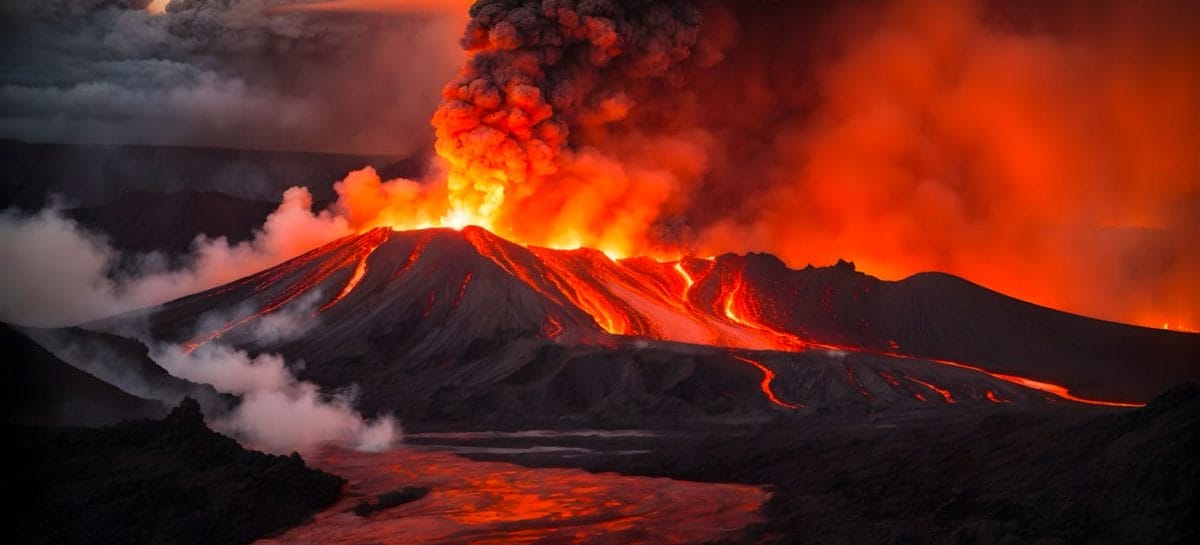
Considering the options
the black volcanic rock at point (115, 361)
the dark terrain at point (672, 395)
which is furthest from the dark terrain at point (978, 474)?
the black volcanic rock at point (115, 361)

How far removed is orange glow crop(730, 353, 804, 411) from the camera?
35.9 m

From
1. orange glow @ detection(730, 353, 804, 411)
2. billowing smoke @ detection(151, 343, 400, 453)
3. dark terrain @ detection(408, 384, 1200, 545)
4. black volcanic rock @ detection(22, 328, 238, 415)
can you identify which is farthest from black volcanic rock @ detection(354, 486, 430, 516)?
orange glow @ detection(730, 353, 804, 411)

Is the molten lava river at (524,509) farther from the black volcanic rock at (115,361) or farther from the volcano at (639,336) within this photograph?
the volcano at (639,336)

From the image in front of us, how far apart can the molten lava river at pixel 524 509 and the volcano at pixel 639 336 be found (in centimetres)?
1062

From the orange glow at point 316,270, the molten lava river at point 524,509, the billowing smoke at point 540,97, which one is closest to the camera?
the molten lava river at point 524,509

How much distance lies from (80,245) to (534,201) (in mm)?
29662

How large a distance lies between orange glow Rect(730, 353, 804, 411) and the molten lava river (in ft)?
42.3

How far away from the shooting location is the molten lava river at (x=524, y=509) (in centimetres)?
1770

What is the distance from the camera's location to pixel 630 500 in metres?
20.9

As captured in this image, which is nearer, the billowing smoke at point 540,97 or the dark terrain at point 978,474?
the dark terrain at point 978,474

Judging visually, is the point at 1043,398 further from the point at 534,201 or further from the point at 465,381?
the point at 534,201

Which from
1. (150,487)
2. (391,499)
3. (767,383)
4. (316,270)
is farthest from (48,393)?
(316,270)

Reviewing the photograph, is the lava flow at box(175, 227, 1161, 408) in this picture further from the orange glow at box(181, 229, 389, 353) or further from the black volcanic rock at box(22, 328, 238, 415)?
the black volcanic rock at box(22, 328, 238, 415)

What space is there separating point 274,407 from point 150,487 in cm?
1378
